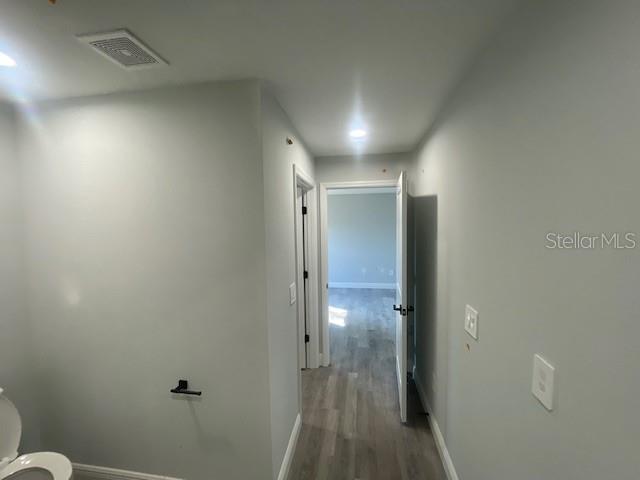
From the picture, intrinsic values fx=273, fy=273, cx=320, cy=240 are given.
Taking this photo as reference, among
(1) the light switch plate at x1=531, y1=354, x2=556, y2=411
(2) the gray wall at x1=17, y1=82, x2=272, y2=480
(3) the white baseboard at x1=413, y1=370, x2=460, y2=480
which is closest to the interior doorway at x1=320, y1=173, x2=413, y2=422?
(3) the white baseboard at x1=413, y1=370, x2=460, y2=480

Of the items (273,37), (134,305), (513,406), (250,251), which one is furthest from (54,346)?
(513,406)

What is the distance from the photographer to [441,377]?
2.00 meters

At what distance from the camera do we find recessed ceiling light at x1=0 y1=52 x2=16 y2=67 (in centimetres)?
124

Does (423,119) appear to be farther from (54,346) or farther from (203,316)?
(54,346)

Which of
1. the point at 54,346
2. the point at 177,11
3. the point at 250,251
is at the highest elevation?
the point at 177,11

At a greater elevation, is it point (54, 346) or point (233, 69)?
point (233, 69)

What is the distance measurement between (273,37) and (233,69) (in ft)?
1.13

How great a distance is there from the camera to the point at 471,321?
56.1 inches

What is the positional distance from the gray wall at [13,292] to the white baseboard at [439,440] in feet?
9.09

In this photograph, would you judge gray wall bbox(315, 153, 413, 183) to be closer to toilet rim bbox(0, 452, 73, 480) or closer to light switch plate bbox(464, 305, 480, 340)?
light switch plate bbox(464, 305, 480, 340)

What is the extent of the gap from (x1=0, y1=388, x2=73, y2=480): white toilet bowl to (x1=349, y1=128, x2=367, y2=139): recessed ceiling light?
273 centimetres

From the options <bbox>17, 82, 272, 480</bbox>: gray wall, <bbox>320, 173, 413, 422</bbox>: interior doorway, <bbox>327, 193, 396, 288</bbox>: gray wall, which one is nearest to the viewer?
<bbox>17, 82, 272, 480</bbox>: gray wall

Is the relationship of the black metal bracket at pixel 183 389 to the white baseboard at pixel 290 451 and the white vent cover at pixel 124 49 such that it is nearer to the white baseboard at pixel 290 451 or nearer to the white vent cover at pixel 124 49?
the white baseboard at pixel 290 451

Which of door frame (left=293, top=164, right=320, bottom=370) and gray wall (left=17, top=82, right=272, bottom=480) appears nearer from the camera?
gray wall (left=17, top=82, right=272, bottom=480)
